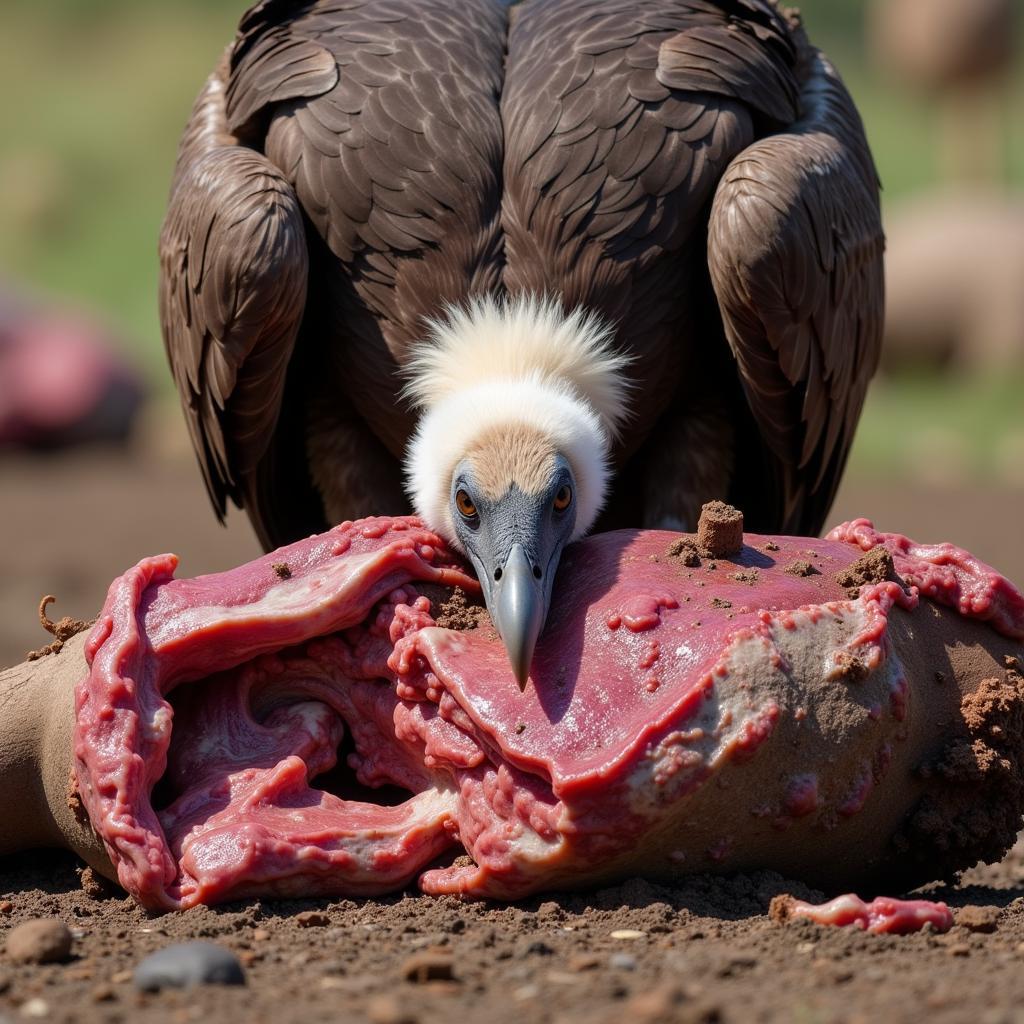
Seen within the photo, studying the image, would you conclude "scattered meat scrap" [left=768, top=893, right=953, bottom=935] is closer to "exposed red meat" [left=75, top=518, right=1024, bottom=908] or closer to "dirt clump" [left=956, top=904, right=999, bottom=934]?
"dirt clump" [left=956, top=904, right=999, bottom=934]

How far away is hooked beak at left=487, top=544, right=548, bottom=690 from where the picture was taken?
334cm

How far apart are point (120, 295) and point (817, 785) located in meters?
21.0

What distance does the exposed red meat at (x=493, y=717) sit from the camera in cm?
329

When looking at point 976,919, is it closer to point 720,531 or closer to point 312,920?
point 720,531

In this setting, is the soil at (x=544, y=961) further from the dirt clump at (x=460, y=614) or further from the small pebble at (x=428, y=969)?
the dirt clump at (x=460, y=614)

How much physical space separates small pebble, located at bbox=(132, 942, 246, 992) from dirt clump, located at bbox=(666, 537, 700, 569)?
1.29 metres

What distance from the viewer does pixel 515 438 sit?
3824 mm

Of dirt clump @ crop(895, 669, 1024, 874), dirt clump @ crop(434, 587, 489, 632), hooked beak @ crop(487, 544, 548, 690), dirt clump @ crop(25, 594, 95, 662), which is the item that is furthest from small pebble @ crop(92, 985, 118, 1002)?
dirt clump @ crop(895, 669, 1024, 874)

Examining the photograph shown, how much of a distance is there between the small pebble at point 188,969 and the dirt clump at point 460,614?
3.29 ft

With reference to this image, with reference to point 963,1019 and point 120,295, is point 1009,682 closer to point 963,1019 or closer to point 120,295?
point 963,1019

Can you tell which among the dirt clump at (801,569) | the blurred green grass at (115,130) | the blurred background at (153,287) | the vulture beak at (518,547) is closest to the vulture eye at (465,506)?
the vulture beak at (518,547)

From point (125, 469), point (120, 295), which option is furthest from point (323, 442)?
point (120, 295)

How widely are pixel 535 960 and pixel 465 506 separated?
113 cm

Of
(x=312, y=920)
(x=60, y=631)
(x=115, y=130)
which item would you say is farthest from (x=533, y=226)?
(x=115, y=130)
